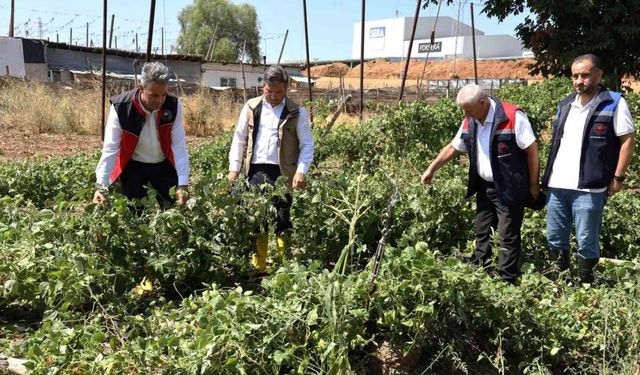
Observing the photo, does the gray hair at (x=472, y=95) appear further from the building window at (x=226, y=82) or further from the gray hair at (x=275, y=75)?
the building window at (x=226, y=82)

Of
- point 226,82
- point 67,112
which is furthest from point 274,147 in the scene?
point 226,82

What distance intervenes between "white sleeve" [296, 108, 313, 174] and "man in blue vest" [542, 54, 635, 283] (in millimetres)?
1588

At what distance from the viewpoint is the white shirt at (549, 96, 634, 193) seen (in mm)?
3352

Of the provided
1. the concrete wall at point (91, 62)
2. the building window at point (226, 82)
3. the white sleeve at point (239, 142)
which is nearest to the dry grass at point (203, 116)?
the white sleeve at point (239, 142)

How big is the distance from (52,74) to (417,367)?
27497 millimetres

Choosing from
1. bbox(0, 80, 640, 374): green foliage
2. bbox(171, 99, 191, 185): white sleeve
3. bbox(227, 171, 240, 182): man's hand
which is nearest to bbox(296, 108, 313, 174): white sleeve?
bbox(0, 80, 640, 374): green foliage

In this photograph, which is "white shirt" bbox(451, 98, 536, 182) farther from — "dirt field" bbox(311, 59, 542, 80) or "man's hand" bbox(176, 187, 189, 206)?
"dirt field" bbox(311, 59, 542, 80)

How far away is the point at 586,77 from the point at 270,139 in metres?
2.02

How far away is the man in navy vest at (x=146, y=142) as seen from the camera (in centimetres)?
336

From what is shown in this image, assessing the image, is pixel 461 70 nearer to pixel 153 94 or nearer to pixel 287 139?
pixel 287 139

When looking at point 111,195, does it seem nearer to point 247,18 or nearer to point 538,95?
point 538,95

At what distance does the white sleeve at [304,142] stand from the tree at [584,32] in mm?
7370

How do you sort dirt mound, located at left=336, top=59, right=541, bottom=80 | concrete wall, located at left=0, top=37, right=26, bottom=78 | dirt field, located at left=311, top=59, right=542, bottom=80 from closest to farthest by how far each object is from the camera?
concrete wall, located at left=0, top=37, right=26, bottom=78
dirt mound, located at left=336, top=59, right=541, bottom=80
dirt field, located at left=311, top=59, right=542, bottom=80

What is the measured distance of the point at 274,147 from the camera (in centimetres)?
383
